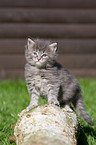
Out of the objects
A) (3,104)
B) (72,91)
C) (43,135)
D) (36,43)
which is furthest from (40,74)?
(3,104)

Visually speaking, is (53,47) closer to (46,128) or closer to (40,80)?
(40,80)

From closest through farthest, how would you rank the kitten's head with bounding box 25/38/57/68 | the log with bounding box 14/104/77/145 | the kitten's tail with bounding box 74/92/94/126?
the log with bounding box 14/104/77/145, the kitten's head with bounding box 25/38/57/68, the kitten's tail with bounding box 74/92/94/126

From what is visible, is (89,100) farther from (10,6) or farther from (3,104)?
(10,6)

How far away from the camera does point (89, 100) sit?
4.39 meters

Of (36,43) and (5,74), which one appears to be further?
(5,74)

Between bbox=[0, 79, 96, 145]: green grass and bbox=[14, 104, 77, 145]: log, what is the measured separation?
36cm

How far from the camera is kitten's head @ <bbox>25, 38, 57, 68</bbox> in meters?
2.65

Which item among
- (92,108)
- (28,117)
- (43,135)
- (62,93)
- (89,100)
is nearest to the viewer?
(43,135)

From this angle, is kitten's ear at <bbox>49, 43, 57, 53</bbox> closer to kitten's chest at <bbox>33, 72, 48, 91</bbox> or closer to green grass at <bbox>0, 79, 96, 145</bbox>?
kitten's chest at <bbox>33, 72, 48, 91</bbox>

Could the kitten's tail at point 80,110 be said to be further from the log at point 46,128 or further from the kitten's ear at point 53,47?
the kitten's ear at point 53,47

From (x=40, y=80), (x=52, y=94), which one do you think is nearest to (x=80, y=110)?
(x=52, y=94)

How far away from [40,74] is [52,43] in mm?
427

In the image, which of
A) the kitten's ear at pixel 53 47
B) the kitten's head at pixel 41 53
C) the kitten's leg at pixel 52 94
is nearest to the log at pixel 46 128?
the kitten's leg at pixel 52 94

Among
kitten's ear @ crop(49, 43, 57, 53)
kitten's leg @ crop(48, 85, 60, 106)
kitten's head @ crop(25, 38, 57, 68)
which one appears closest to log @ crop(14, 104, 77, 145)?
kitten's leg @ crop(48, 85, 60, 106)
